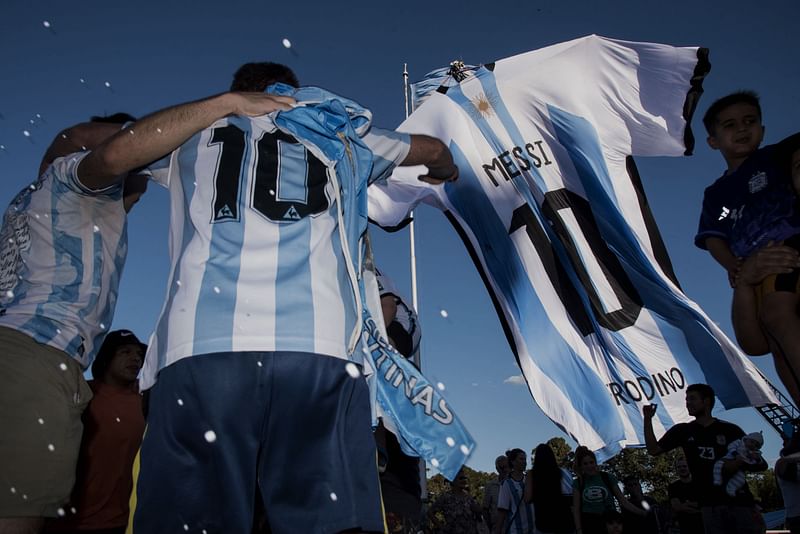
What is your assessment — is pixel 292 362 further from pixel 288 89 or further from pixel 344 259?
pixel 288 89

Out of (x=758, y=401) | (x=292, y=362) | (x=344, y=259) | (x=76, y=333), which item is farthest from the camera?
(x=758, y=401)

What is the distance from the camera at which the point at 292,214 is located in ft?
5.54

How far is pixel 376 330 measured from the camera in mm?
1852

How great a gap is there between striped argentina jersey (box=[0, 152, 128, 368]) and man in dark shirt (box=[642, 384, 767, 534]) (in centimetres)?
417

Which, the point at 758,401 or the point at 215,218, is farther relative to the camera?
the point at 758,401

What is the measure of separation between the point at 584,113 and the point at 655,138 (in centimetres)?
65

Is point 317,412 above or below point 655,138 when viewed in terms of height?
below

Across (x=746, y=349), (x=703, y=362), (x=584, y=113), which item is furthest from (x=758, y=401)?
(x=584, y=113)

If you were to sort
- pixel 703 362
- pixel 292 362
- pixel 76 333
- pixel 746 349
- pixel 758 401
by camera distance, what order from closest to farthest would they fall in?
pixel 292 362, pixel 76 333, pixel 746 349, pixel 758 401, pixel 703 362

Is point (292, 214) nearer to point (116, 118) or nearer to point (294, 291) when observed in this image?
point (294, 291)

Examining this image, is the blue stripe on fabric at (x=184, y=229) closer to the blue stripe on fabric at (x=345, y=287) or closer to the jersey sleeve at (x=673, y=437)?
the blue stripe on fabric at (x=345, y=287)

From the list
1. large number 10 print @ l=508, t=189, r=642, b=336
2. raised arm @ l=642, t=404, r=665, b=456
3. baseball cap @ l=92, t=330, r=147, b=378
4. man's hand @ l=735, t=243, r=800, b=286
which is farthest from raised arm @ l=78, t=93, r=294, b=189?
raised arm @ l=642, t=404, r=665, b=456

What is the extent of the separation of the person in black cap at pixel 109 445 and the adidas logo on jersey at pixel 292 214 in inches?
110

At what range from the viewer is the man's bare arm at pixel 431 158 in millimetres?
2238
